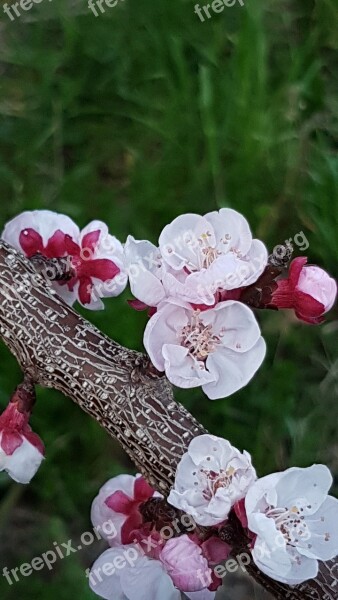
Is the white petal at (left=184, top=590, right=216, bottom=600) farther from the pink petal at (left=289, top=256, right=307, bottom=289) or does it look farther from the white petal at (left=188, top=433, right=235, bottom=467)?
the pink petal at (left=289, top=256, right=307, bottom=289)

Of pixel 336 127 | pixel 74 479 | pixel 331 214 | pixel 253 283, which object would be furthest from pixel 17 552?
pixel 336 127

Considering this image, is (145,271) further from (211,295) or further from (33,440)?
(33,440)

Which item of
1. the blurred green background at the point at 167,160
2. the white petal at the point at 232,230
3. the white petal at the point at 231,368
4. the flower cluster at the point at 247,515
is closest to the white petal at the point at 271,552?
the flower cluster at the point at 247,515

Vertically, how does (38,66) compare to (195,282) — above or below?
above

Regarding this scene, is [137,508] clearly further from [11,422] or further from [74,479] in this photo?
[74,479]

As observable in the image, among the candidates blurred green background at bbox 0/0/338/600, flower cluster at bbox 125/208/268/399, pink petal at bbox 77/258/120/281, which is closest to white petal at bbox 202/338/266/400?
flower cluster at bbox 125/208/268/399

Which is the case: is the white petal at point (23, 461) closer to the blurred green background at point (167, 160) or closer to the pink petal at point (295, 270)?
the pink petal at point (295, 270)

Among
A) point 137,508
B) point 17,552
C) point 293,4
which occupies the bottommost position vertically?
point 17,552

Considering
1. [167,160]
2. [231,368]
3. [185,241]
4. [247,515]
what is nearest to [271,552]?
[247,515]
